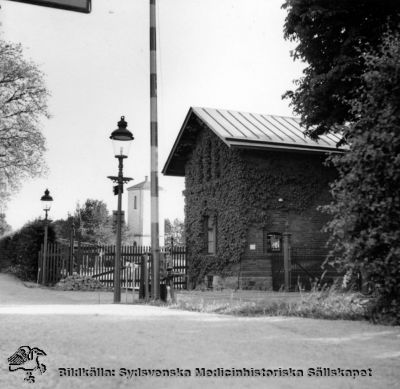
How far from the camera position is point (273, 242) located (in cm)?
2178

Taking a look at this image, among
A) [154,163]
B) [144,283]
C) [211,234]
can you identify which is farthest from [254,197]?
[154,163]

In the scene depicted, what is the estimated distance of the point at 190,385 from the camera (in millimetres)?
3943

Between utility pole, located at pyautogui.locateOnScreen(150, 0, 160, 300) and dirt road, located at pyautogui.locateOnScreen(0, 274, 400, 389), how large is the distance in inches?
181

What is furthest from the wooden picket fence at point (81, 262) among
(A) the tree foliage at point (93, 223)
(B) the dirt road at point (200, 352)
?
(A) the tree foliage at point (93, 223)

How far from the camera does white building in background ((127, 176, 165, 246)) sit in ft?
194

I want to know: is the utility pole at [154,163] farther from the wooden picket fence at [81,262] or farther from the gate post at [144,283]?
the wooden picket fence at [81,262]

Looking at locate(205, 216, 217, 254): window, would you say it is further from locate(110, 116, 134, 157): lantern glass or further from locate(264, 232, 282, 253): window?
locate(110, 116, 134, 157): lantern glass

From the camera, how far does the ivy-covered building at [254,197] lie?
21.0 m

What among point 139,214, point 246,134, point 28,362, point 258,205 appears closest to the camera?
point 28,362

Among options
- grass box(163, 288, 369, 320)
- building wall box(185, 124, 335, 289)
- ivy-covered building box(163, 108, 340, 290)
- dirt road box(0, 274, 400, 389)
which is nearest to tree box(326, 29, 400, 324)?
grass box(163, 288, 369, 320)

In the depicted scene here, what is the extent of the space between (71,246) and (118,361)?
57.2ft

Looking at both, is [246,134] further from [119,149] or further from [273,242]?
[119,149]

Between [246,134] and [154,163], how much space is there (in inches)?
408

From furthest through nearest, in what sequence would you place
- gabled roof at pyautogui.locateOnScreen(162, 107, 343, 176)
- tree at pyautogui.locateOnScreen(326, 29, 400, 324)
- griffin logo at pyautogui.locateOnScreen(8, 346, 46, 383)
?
gabled roof at pyautogui.locateOnScreen(162, 107, 343, 176), tree at pyautogui.locateOnScreen(326, 29, 400, 324), griffin logo at pyautogui.locateOnScreen(8, 346, 46, 383)
